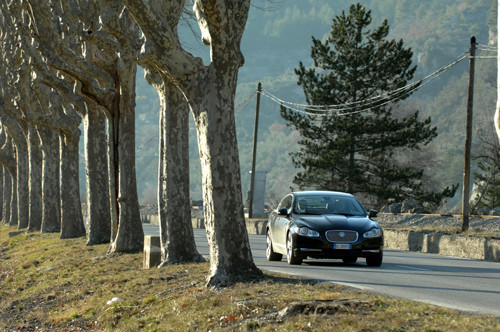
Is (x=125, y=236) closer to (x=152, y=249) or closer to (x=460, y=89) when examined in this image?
(x=152, y=249)

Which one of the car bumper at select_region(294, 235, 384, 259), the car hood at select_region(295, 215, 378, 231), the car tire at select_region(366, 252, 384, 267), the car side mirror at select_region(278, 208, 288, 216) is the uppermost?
the car side mirror at select_region(278, 208, 288, 216)

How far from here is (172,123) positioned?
49.6 ft

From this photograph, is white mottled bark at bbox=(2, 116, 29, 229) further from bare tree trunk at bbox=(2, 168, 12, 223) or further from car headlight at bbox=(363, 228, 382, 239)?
car headlight at bbox=(363, 228, 382, 239)

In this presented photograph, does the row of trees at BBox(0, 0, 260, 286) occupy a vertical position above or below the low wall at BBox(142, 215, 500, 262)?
above

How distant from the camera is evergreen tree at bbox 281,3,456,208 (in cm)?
4788

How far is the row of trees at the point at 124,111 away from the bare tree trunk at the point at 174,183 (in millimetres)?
20

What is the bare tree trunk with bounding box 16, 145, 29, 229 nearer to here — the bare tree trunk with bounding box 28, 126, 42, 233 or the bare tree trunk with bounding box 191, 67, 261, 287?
the bare tree trunk with bounding box 28, 126, 42, 233

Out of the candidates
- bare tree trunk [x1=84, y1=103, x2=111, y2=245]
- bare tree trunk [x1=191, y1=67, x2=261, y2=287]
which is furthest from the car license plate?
bare tree trunk [x1=84, y1=103, x2=111, y2=245]

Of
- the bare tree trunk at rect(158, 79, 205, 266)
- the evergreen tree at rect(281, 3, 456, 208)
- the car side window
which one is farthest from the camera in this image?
the evergreen tree at rect(281, 3, 456, 208)

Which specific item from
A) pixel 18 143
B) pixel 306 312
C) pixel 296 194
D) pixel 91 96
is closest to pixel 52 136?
pixel 18 143

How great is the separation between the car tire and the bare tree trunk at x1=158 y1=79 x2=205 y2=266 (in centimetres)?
365

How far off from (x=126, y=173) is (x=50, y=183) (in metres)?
13.4

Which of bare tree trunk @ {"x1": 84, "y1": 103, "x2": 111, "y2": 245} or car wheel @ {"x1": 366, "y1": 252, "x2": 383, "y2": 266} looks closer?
car wheel @ {"x1": 366, "y1": 252, "x2": 383, "y2": 266}

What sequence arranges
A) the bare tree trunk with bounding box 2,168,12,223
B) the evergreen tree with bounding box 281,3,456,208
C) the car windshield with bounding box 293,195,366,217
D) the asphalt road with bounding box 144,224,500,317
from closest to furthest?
the asphalt road with bounding box 144,224,500,317 < the car windshield with bounding box 293,195,366,217 < the evergreen tree with bounding box 281,3,456,208 < the bare tree trunk with bounding box 2,168,12,223
